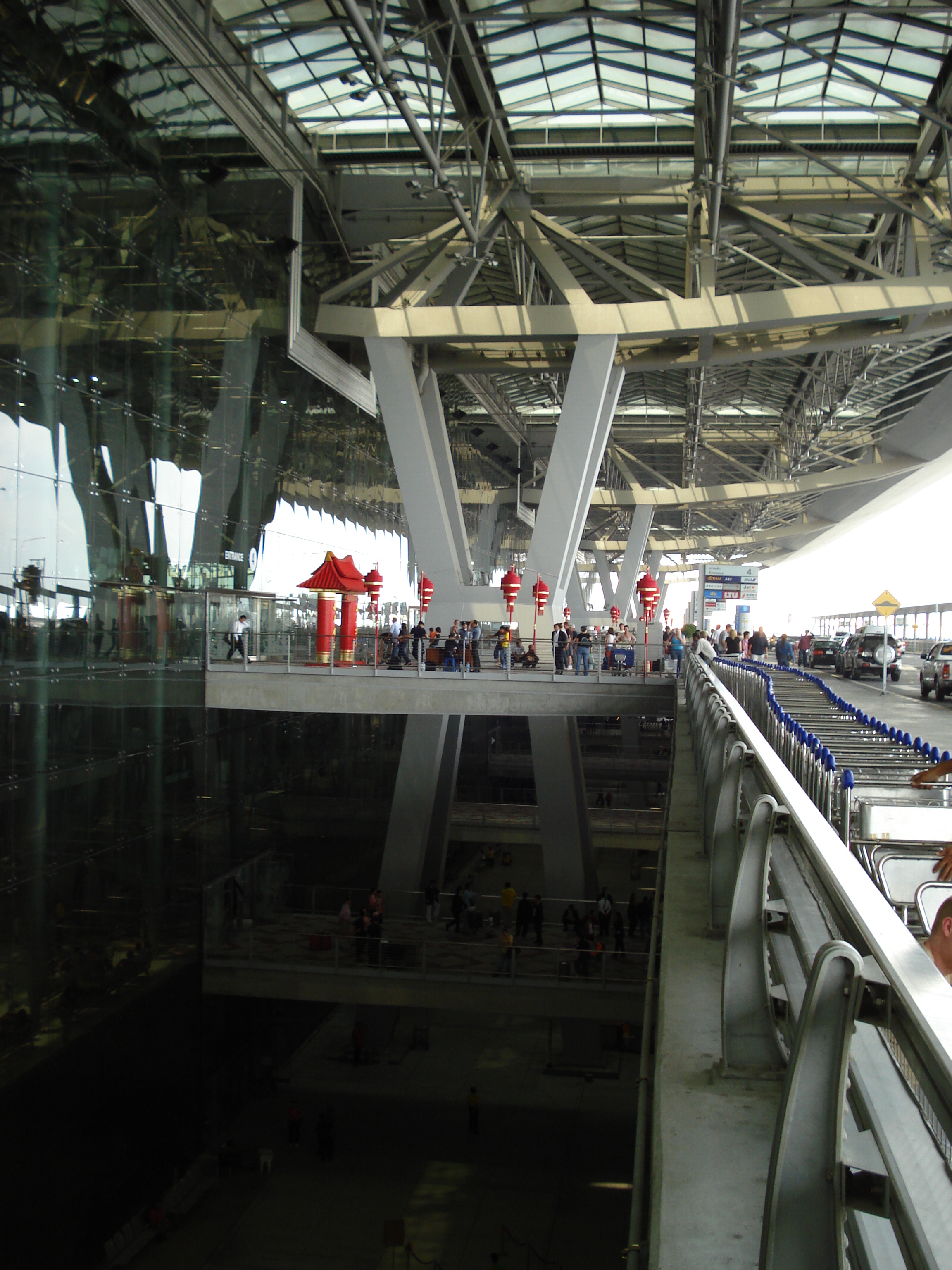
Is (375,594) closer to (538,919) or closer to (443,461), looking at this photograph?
(443,461)

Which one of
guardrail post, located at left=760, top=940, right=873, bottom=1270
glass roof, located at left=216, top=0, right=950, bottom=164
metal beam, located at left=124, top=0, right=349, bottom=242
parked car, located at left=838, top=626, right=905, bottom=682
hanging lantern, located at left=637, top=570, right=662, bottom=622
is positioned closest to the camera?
guardrail post, located at left=760, top=940, right=873, bottom=1270

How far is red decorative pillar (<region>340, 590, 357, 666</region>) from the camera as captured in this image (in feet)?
77.7

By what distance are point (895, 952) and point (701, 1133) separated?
146 cm

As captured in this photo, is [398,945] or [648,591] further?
[648,591]

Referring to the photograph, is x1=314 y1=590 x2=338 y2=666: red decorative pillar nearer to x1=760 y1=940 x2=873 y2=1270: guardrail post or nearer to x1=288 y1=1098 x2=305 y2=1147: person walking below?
x1=288 y1=1098 x2=305 y2=1147: person walking below

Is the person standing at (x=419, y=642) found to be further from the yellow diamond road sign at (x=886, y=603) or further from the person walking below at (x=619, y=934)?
the yellow diamond road sign at (x=886, y=603)

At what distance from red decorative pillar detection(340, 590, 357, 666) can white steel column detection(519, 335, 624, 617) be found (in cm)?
444

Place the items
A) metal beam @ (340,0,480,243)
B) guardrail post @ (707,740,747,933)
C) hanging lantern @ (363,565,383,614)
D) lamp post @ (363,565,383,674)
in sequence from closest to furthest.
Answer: guardrail post @ (707,740,747,933) → metal beam @ (340,0,480,243) → lamp post @ (363,565,383,674) → hanging lantern @ (363,565,383,614)

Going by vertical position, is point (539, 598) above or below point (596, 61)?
below

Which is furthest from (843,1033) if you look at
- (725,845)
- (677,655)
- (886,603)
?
(886,603)

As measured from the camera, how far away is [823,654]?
44.8 metres

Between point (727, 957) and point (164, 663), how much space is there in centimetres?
1762

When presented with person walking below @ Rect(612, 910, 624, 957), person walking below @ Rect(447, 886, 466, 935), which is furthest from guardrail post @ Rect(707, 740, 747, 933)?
person walking below @ Rect(447, 886, 466, 935)

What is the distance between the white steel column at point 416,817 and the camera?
2578cm
